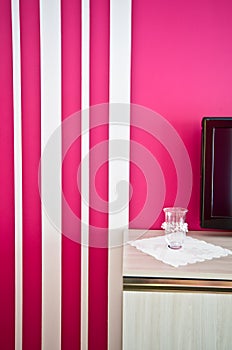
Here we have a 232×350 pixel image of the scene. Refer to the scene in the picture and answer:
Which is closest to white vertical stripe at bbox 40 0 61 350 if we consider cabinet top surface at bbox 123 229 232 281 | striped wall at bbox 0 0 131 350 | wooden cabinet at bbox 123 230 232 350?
striped wall at bbox 0 0 131 350

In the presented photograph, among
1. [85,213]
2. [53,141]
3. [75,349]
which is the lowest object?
[75,349]

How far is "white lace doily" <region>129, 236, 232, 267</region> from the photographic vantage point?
1.59 metres

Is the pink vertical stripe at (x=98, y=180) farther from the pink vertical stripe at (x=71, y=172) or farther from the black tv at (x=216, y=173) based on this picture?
the black tv at (x=216, y=173)

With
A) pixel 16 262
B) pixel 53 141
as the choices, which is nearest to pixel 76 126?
pixel 53 141

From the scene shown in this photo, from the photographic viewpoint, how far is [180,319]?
1459 mm

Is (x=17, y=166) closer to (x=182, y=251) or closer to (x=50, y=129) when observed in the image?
(x=50, y=129)

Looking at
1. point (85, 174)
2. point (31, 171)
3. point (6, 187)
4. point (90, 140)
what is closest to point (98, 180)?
point (85, 174)

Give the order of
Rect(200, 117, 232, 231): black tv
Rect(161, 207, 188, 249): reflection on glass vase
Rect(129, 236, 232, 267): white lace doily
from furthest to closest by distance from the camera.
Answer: Rect(200, 117, 232, 231): black tv < Rect(161, 207, 188, 249): reflection on glass vase < Rect(129, 236, 232, 267): white lace doily

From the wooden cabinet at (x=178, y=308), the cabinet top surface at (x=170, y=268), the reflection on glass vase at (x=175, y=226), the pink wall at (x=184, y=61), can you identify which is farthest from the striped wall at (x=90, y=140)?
the wooden cabinet at (x=178, y=308)

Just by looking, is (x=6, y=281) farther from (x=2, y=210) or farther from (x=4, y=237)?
(x=2, y=210)

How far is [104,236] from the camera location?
2.06 metres

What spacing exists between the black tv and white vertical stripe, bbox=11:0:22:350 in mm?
905

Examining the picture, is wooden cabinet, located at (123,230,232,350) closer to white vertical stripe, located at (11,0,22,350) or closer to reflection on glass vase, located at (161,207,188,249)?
reflection on glass vase, located at (161,207,188,249)

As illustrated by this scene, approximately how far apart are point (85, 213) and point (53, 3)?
1.05 m
